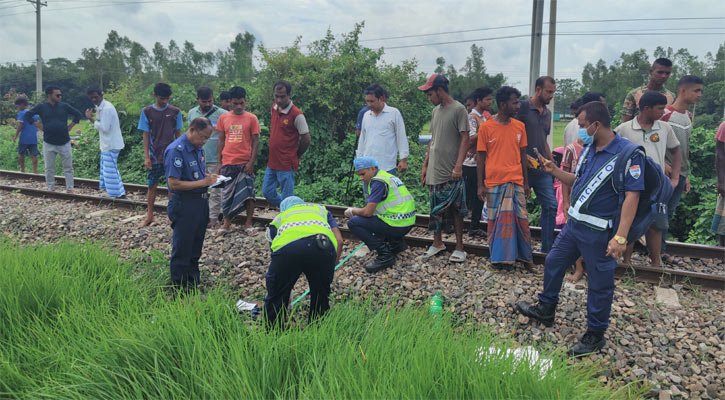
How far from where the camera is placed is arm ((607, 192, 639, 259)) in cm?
316

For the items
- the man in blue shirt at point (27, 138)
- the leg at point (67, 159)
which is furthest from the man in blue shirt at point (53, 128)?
the man in blue shirt at point (27, 138)

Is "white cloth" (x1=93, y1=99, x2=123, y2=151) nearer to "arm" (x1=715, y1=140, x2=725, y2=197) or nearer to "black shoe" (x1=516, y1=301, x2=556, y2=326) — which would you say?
"black shoe" (x1=516, y1=301, x2=556, y2=326)

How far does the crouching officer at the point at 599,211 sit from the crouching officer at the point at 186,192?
3326 mm

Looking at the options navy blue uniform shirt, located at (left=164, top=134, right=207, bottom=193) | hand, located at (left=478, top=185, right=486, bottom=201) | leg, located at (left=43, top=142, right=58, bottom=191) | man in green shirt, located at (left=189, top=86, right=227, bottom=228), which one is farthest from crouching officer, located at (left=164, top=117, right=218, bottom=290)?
leg, located at (left=43, top=142, right=58, bottom=191)

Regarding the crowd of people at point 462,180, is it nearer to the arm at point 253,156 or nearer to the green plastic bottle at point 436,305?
the arm at point 253,156

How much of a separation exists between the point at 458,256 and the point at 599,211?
208 centimetres

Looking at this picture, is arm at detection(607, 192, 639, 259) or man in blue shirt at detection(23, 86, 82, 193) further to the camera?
man in blue shirt at detection(23, 86, 82, 193)

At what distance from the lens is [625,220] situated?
10.5 ft

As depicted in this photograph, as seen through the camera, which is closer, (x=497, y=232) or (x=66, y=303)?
(x=66, y=303)

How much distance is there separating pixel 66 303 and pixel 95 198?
217 inches

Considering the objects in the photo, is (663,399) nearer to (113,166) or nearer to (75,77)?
(113,166)

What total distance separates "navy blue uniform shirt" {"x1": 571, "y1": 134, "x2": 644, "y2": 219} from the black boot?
2.31m

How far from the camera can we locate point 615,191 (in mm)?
3293

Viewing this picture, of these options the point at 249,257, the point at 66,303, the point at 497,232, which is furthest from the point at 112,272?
the point at 497,232
